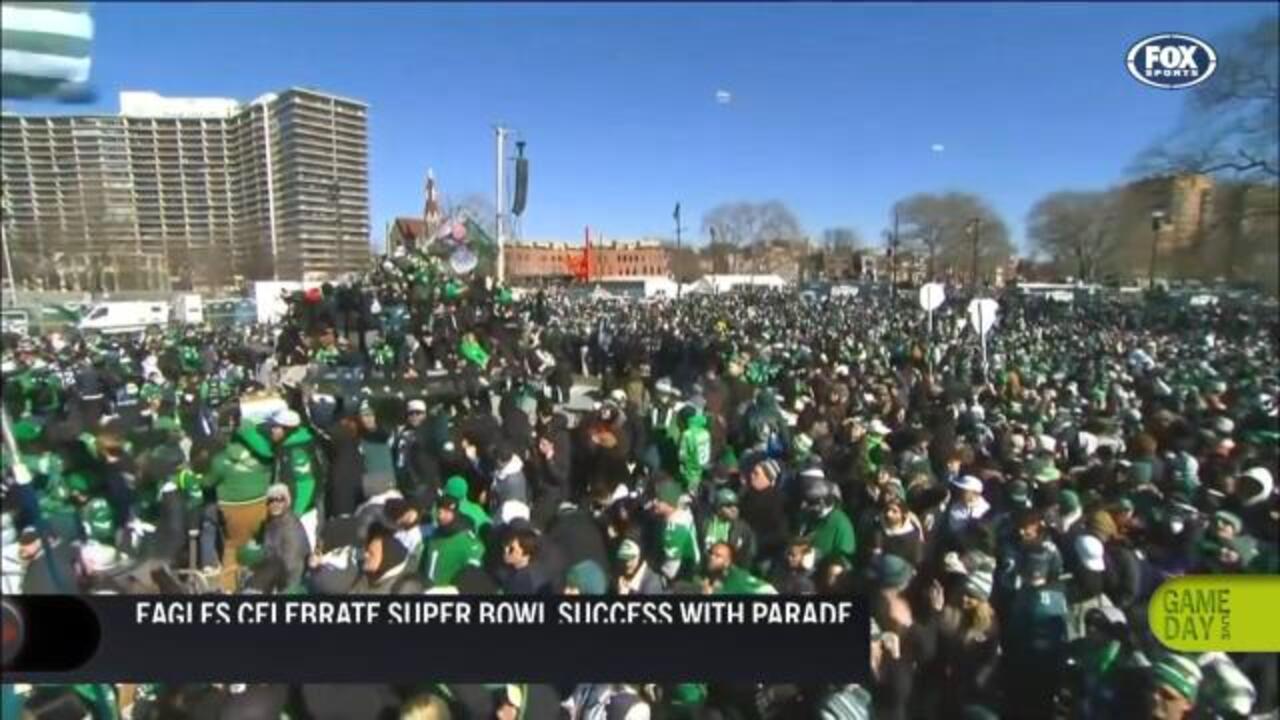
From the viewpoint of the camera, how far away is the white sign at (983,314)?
225cm

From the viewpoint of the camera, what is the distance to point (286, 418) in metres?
2.18

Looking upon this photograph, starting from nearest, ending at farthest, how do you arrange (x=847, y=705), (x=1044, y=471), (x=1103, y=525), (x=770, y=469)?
1. (x=847, y=705)
2. (x=1103, y=525)
3. (x=770, y=469)
4. (x=1044, y=471)

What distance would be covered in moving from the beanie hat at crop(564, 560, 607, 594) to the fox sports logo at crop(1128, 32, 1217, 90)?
159cm

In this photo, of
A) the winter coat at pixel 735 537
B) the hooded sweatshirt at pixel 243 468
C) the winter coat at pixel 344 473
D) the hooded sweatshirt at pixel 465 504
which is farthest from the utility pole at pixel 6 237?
the winter coat at pixel 735 537

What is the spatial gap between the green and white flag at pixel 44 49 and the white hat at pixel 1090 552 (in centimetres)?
262

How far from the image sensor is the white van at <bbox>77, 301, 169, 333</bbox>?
178cm

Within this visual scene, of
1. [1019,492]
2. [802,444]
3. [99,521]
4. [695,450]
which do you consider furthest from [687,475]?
[99,521]

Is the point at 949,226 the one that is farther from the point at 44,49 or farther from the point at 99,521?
the point at 99,521

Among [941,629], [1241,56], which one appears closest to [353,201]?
[941,629]

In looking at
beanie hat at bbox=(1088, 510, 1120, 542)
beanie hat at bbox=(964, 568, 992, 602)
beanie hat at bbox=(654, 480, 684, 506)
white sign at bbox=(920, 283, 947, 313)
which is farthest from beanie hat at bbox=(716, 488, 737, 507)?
beanie hat at bbox=(1088, 510, 1120, 542)

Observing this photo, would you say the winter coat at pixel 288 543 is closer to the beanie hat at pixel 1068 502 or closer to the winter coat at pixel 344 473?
the winter coat at pixel 344 473

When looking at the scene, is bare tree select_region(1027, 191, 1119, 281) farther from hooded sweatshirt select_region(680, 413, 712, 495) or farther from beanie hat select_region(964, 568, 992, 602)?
hooded sweatshirt select_region(680, 413, 712, 495)

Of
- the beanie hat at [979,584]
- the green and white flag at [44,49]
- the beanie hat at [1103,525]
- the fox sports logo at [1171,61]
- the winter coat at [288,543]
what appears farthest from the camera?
the beanie hat at [1103,525]

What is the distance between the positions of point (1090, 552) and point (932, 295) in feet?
2.72
